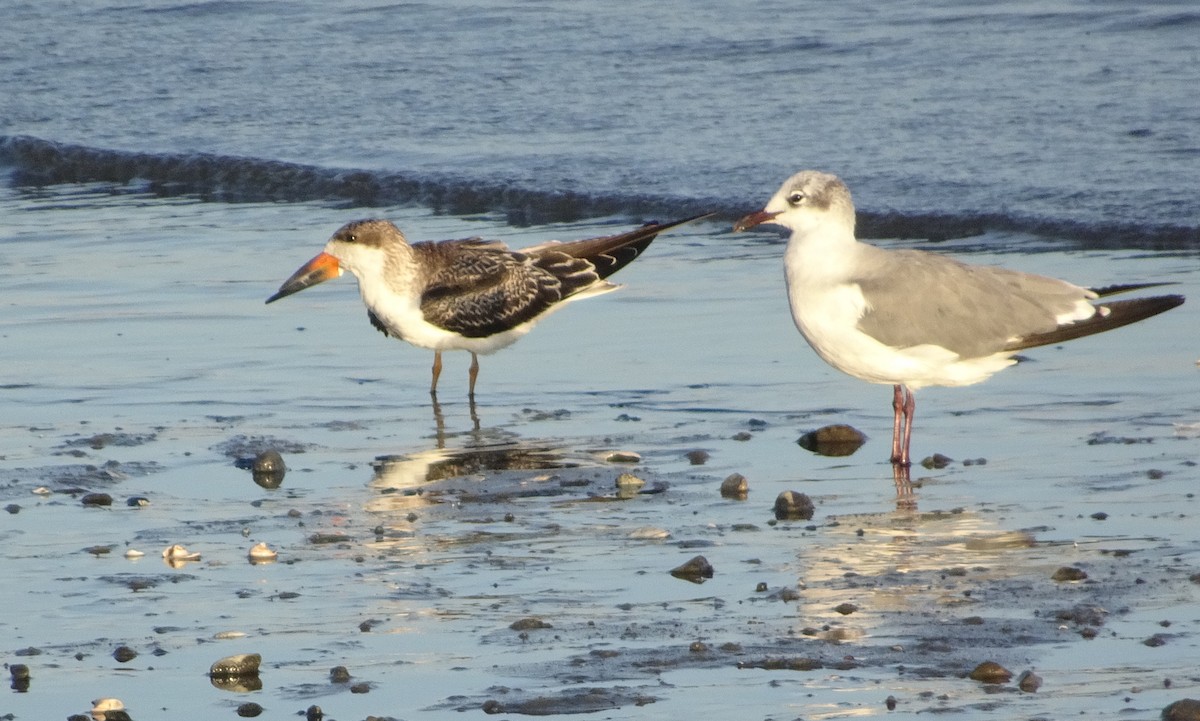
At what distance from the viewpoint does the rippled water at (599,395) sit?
15.0 feet

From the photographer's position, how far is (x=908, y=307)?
684 centimetres

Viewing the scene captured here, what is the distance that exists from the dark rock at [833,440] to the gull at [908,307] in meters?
0.19

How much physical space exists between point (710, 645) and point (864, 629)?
397mm

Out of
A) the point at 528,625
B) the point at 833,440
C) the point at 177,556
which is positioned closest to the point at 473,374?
the point at 833,440

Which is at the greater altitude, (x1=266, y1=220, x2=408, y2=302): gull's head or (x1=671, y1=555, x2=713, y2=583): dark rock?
(x1=266, y1=220, x2=408, y2=302): gull's head

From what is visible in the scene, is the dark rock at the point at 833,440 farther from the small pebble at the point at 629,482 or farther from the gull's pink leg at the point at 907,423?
the small pebble at the point at 629,482

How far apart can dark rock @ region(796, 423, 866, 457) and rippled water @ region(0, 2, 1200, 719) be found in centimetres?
12

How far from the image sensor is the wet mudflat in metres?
4.38

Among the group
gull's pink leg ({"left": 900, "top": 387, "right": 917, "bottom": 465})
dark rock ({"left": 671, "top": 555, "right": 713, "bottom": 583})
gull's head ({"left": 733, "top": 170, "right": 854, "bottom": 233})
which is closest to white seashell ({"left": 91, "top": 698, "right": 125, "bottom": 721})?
dark rock ({"left": 671, "top": 555, "right": 713, "bottom": 583})

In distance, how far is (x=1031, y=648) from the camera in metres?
4.48

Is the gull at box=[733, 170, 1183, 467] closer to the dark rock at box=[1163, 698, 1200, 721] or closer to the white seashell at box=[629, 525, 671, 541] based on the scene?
the white seashell at box=[629, 525, 671, 541]

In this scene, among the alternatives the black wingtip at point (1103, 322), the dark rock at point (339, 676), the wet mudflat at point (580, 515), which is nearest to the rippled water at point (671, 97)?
the wet mudflat at point (580, 515)

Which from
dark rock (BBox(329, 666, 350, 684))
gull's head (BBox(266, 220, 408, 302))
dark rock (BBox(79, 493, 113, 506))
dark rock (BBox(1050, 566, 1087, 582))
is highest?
gull's head (BBox(266, 220, 408, 302))

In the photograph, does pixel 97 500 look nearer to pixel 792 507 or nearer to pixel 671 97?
pixel 792 507
